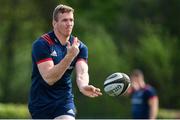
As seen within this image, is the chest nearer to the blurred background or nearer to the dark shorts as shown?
the dark shorts

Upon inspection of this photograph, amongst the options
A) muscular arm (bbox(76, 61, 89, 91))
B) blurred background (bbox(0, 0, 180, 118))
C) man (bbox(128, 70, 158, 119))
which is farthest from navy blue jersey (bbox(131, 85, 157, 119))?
blurred background (bbox(0, 0, 180, 118))

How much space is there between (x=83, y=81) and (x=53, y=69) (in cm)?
54

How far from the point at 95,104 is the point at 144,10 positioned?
38.7ft

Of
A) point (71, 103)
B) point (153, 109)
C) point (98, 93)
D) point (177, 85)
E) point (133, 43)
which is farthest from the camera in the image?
point (133, 43)

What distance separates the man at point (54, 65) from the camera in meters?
8.65

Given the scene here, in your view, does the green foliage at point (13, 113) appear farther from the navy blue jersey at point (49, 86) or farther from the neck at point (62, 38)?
the neck at point (62, 38)

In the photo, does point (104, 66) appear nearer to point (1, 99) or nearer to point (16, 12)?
point (1, 99)

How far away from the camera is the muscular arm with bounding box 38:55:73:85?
8.13 metres

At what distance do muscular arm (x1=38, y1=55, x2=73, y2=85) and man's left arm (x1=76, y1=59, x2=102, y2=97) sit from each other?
0.32 metres

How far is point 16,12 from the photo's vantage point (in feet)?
137

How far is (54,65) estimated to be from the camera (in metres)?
8.63

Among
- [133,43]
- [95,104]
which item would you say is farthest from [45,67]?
[133,43]

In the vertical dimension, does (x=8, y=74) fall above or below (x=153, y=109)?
below

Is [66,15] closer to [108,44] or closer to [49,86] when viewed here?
[49,86]
